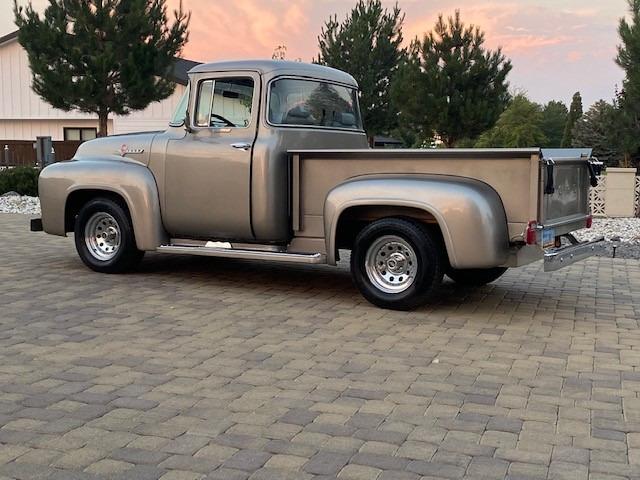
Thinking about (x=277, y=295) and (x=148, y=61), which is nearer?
(x=277, y=295)

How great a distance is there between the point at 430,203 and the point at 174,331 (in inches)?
94.0

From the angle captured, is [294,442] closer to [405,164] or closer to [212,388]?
[212,388]

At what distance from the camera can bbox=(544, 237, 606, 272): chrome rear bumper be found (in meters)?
6.43

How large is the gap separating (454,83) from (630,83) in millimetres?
5077

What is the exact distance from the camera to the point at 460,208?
246 inches

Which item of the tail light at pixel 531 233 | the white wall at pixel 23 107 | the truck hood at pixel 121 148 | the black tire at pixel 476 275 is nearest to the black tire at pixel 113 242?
the truck hood at pixel 121 148

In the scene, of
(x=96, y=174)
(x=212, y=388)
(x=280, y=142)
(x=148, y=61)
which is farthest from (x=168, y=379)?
(x=148, y=61)

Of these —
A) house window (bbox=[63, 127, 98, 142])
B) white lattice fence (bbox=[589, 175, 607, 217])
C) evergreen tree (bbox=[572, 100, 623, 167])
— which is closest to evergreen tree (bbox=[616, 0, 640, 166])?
evergreen tree (bbox=[572, 100, 623, 167])

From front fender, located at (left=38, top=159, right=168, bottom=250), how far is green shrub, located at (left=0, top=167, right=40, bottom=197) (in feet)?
40.6

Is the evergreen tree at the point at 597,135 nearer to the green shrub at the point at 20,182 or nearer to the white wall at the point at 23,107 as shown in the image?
the green shrub at the point at 20,182

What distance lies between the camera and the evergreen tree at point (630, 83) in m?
18.5

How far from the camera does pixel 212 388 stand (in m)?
4.74

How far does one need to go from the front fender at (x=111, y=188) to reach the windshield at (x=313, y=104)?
1.62 metres

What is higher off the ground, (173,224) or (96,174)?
(96,174)
